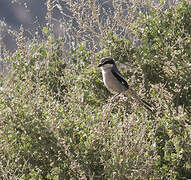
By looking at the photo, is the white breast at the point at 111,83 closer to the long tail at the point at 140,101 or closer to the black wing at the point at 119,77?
the black wing at the point at 119,77

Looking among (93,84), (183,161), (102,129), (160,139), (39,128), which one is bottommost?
(183,161)

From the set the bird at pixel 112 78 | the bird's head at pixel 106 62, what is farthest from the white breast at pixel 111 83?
the bird's head at pixel 106 62

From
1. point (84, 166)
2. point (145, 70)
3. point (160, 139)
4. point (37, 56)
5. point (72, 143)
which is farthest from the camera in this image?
point (37, 56)

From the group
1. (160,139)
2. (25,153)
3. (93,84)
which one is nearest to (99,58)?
(93,84)

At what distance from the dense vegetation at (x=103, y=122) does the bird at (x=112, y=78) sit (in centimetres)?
12

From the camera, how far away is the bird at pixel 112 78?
4.78 metres

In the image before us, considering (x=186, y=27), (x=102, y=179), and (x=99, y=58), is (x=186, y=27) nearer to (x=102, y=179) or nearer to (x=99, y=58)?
(x=99, y=58)

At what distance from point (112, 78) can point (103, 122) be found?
195 cm

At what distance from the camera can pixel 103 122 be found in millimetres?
3041

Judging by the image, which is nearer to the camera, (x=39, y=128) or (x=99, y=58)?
(x=39, y=128)

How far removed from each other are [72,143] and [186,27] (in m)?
2.49

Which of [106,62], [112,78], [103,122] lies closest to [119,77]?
[112,78]

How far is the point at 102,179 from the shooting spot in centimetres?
301

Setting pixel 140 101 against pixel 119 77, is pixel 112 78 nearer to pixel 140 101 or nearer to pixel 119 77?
pixel 119 77
